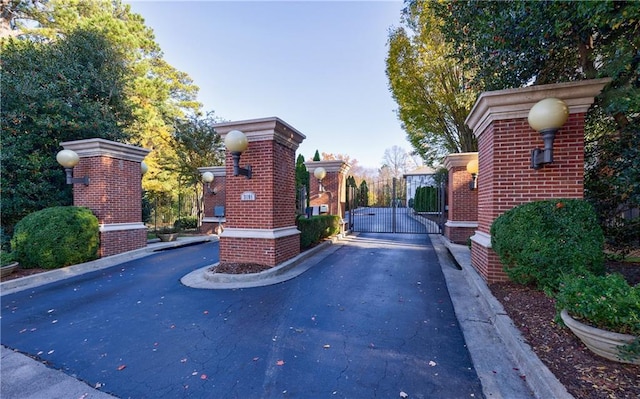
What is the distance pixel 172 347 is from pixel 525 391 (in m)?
3.41

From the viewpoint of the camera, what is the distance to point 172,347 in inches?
117

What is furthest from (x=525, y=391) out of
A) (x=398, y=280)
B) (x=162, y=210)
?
(x=162, y=210)

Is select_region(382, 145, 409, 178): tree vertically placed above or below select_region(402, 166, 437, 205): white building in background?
above

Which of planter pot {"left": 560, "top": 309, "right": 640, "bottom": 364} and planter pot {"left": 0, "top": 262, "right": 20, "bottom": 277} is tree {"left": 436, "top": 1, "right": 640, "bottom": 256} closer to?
planter pot {"left": 560, "top": 309, "right": 640, "bottom": 364}

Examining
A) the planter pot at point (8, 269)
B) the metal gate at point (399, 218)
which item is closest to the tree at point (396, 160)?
the metal gate at point (399, 218)

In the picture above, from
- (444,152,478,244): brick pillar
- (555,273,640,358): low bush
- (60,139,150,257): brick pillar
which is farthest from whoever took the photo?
(444,152,478,244): brick pillar

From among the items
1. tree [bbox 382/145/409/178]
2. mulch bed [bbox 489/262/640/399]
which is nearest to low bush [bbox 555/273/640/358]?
mulch bed [bbox 489/262/640/399]

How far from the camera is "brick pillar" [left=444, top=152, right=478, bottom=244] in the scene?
874 centimetres

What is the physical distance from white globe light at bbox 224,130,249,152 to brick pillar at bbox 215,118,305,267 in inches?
13.8

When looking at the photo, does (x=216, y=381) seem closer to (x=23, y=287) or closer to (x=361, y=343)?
A: (x=361, y=343)

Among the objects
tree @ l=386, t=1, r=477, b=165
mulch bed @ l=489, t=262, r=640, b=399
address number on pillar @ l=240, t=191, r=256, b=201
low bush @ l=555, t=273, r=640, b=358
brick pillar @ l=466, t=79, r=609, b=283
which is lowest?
mulch bed @ l=489, t=262, r=640, b=399

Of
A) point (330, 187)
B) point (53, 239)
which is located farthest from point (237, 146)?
point (330, 187)

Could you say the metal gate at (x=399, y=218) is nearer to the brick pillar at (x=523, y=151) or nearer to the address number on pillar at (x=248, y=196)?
the brick pillar at (x=523, y=151)

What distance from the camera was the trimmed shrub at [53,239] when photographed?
20.4ft
